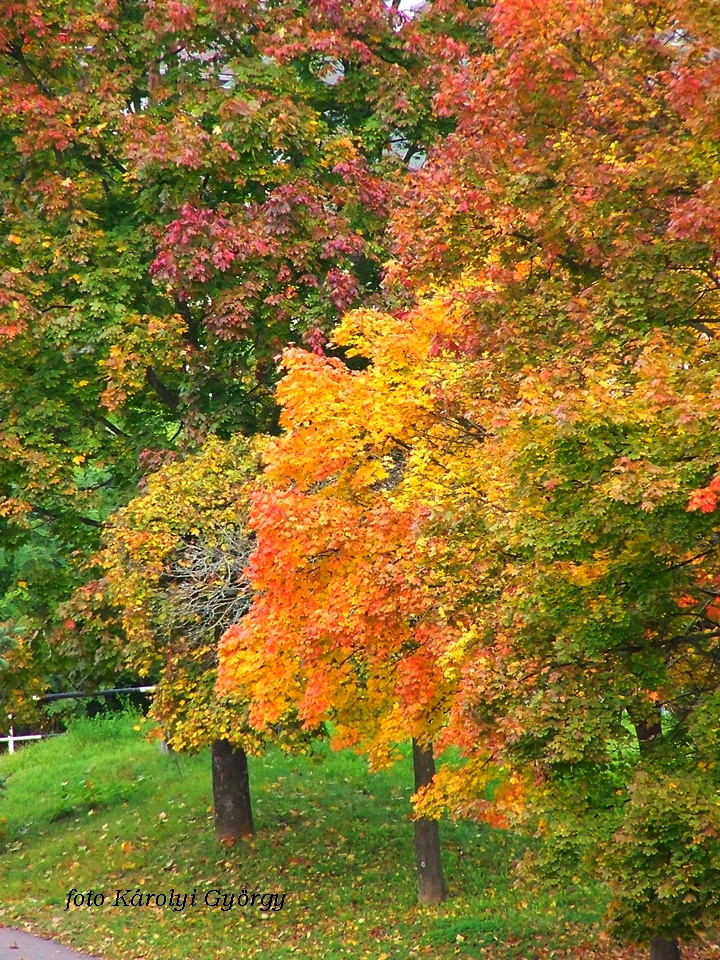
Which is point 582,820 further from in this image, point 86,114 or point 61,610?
point 86,114

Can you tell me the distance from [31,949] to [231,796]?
463 cm

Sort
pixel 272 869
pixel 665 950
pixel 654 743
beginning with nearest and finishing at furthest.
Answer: pixel 654 743 → pixel 665 950 → pixel 272 869

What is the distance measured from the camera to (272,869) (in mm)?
18047

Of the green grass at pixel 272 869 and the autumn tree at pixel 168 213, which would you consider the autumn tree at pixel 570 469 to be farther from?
the autumn tree at pixel 168 213

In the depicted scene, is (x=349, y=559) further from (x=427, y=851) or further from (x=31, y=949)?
(x=31, y=949)

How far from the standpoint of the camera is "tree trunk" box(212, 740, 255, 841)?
747 inches

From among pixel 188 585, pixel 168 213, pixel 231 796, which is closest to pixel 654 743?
pixel 188 585

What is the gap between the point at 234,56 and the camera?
18703mm

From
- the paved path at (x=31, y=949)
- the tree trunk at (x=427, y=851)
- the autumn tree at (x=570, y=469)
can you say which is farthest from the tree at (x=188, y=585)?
the paved path at (x=31, y=949)

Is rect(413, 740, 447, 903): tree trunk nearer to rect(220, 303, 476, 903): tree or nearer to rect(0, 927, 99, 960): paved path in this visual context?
rect(220, 303, 476, 903): tree

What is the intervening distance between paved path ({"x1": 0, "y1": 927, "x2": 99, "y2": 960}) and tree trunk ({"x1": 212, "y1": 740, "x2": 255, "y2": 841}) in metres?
3.89

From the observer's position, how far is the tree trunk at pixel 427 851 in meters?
16.4

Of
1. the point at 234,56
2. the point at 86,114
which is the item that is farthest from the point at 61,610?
the point at 234,56

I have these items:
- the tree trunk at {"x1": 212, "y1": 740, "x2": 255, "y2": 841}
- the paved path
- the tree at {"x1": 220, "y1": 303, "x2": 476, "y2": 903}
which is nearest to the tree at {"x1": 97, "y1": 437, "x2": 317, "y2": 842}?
the tree at {"x1": 220, "y1": 303, "x2": 476, "y2": 903}
